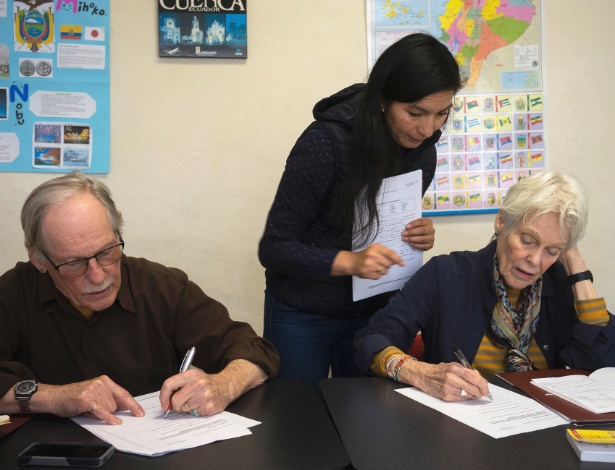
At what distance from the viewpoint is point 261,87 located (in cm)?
299

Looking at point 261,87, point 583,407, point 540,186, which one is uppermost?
point 261,87

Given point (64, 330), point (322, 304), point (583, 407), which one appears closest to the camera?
point (583, 407)

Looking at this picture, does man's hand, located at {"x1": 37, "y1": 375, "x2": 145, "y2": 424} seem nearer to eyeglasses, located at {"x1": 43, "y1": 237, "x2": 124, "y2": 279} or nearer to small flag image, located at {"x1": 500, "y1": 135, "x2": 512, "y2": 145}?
eyeglasses, located at {"x1": 43, "y1": 237, "x2": 124, "y2": 279}

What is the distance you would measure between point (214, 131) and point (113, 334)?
1366mm

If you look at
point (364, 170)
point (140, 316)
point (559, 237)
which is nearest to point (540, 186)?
point (559, 237)

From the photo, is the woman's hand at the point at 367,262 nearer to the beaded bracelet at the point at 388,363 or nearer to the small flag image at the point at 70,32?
the beaded bracelet at the point at 388,363

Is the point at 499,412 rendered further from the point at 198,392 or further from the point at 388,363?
the point at 198,392

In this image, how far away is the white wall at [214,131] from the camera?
9.62 ft

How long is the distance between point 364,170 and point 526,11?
163 cm

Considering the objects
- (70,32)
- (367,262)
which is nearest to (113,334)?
(367,262)

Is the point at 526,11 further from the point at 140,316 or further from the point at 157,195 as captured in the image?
the point at 140,316

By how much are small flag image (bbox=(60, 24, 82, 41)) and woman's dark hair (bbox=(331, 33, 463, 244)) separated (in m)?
1.53

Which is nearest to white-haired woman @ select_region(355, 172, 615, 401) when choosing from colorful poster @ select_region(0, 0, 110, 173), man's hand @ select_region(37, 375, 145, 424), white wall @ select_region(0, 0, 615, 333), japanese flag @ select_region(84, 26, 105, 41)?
man's hand @ select_region(37, 375, 145, 424)

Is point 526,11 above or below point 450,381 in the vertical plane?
above
